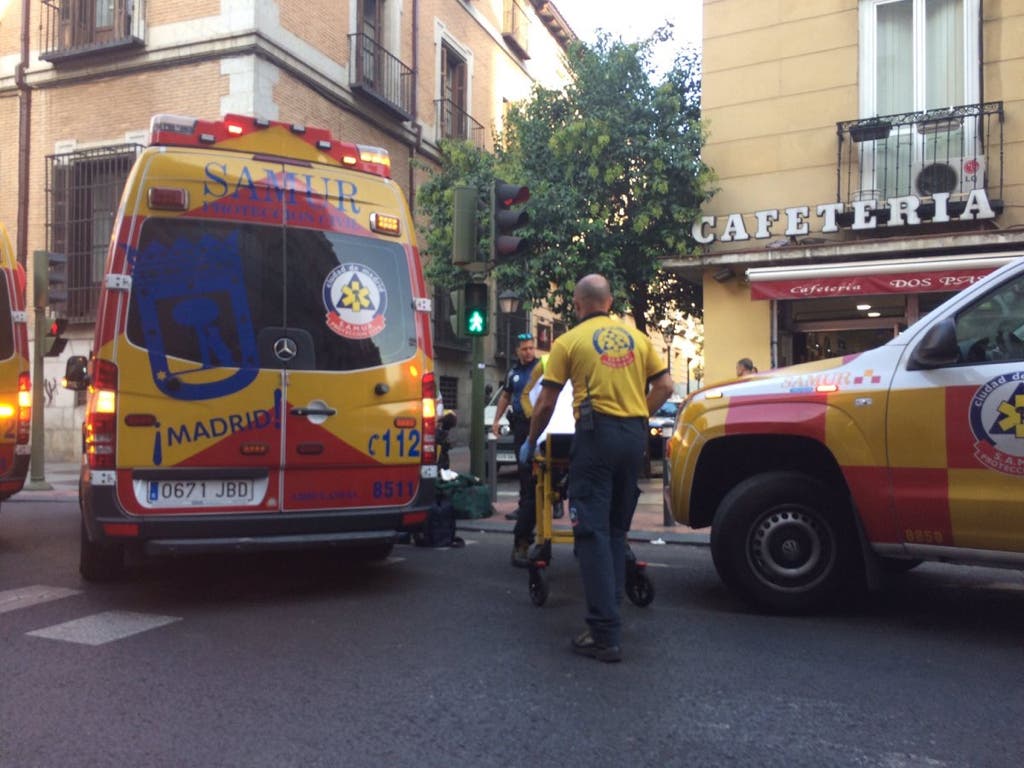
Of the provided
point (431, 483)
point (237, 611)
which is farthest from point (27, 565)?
point (431, 483)

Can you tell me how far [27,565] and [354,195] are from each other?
3.59 m

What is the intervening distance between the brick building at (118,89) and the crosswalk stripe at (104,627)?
12248mm

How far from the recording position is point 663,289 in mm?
18656

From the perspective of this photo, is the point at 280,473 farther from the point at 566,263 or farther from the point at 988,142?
the point at 566,263

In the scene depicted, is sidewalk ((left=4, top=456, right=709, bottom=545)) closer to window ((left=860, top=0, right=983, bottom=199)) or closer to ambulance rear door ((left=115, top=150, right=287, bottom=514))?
ambulance rear door ((left=115, top=150, right=287, bottom=514))

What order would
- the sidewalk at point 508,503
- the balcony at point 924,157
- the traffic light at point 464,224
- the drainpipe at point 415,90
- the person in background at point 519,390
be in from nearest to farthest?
the person in background at point 519,390, the sidewalk at point 508,503, the traffic light at point 464,224, the balcony at point 924,157, the drainpipe at point 415,90

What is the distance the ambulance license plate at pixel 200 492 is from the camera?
5000mm

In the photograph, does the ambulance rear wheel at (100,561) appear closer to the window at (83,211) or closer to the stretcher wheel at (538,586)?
the stretcher wheel at (538,586)

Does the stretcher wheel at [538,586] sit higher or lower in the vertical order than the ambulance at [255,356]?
lower

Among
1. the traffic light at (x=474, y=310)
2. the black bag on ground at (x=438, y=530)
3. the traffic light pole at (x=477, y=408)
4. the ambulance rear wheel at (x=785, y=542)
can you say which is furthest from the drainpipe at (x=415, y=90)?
the ambulance rear wheel at (x=785, y=542)

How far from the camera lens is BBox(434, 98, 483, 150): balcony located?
2258cm

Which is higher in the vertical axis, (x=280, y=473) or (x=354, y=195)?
(x=354, y=195)

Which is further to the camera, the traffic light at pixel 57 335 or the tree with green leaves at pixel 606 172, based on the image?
the tree with green leaves at pixel 606 172

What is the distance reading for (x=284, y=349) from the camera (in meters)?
5.29
